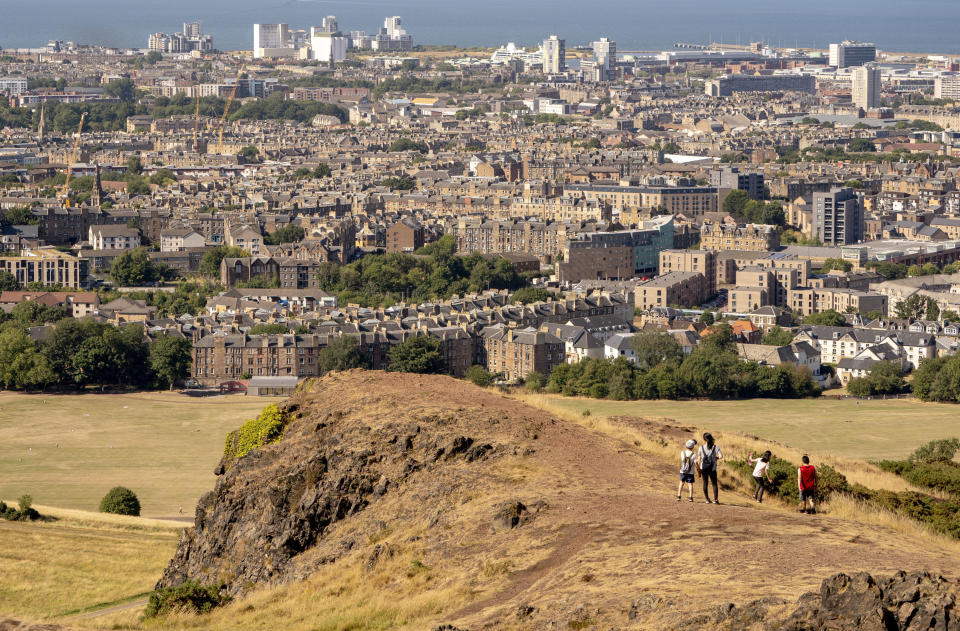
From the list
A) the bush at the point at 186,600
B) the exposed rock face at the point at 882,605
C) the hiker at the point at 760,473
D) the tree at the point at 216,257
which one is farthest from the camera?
the tree at the point at 216,257

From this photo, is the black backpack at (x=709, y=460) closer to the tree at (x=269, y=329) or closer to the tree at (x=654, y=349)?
the tree at (x=654, y=349)

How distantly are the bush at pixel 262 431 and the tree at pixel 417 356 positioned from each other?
25287 millimetres

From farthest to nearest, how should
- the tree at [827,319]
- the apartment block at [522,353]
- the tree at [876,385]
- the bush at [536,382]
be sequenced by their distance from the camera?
1. the tree at [827,319]
2. the apartment block at [522,353]
3. the bush at [536,382]
4. the tree at [876,385]

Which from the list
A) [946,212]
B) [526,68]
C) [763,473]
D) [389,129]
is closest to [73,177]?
[389,129]

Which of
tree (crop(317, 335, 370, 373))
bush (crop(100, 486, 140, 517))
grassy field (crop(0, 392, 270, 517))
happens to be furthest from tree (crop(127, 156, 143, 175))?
bush (crop(100, 486, 140, 517))

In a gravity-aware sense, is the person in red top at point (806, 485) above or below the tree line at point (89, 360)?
above

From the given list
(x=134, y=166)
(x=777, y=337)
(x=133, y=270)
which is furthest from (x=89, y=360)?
(x=134, y=166)

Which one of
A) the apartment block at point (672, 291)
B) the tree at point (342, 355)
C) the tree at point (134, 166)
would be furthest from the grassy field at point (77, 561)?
the tree at point (134, 166)

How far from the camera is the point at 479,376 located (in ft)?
136

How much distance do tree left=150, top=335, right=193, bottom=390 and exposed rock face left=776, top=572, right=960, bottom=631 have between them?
34.7 meters

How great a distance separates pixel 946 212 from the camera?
7694 cm

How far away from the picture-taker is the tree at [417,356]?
138ft

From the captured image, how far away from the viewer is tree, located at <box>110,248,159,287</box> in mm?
58750

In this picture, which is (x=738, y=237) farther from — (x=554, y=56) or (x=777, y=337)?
(x=554, y=56)
